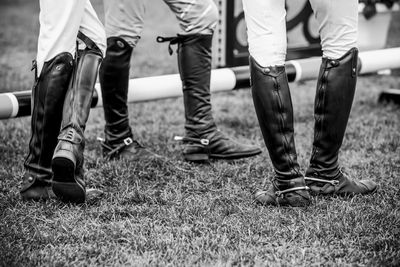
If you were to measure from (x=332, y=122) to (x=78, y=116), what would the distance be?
2.90 ft

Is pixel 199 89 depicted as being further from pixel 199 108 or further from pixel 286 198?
pixel 286 198

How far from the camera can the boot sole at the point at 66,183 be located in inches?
71.2

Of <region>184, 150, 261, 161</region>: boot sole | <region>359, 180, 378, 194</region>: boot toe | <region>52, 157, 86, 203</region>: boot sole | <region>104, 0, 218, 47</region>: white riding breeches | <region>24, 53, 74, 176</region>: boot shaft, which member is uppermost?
<region>104, 0, 218, 47</region>: white riding breeches

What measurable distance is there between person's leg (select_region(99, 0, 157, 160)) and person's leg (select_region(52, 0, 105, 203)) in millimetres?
417

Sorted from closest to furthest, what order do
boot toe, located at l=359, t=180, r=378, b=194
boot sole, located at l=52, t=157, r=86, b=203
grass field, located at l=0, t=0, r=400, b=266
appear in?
grass field, located at l=0, t=0, r=400, b=266 < boot sole, located at l=52, t=157, r=86, b=203 < boot toe, located at l=359, t=180, r=378, b=194

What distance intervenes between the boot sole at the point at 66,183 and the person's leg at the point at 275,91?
66cm

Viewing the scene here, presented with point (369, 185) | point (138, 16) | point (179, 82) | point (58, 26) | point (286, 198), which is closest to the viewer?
point (58, 26)

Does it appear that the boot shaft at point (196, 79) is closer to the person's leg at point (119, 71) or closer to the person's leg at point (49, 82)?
the person's leg at point (119, 71)

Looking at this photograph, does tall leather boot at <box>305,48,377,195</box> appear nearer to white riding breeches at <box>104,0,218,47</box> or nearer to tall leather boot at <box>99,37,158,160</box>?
white riding breeches at <box>104,0,218,47</box>

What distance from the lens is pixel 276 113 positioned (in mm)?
1932

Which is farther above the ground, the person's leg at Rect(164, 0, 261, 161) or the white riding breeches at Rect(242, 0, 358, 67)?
the white riding breeches at Rect(242, 0, 358, 67)

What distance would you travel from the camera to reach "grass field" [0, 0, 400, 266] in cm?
163

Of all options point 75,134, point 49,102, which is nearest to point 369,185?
point 75,134

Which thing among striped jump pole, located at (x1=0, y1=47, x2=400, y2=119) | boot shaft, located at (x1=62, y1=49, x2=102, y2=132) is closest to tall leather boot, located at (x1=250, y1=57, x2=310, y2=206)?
boot shaft, located at (x1=62, y1=49, x2=102, y2=132)
